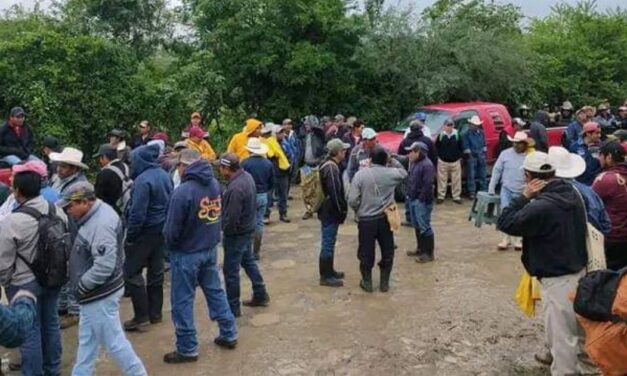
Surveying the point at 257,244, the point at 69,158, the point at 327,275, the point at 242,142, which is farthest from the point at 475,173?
the point at 69,158

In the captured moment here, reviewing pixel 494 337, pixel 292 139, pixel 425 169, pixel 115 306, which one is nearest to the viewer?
pixel 115 306

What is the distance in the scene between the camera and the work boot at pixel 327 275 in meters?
7.77

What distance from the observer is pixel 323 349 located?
237 inches

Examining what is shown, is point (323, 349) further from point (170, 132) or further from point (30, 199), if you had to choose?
point (170, 132)

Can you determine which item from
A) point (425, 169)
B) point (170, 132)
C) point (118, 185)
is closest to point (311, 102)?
point (170, 132)

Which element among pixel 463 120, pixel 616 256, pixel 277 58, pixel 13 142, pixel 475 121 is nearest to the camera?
pixel 616 256

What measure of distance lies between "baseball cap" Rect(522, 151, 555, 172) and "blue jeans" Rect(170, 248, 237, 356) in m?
2.85

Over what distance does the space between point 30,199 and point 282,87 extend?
10864 millimetres

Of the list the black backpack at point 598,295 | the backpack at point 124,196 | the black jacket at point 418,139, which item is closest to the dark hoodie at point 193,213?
the backpack at point 124,196

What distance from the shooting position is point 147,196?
634cm

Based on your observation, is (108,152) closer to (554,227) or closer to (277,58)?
(554,227)

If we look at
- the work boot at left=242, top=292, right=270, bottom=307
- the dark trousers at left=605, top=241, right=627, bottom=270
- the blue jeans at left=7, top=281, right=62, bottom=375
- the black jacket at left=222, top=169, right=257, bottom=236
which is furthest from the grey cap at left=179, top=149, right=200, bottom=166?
the dark trousers at left=605, top=241, right=627, bottom=270

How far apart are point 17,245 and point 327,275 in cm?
398

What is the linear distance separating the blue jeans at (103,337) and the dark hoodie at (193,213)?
0.88 m
